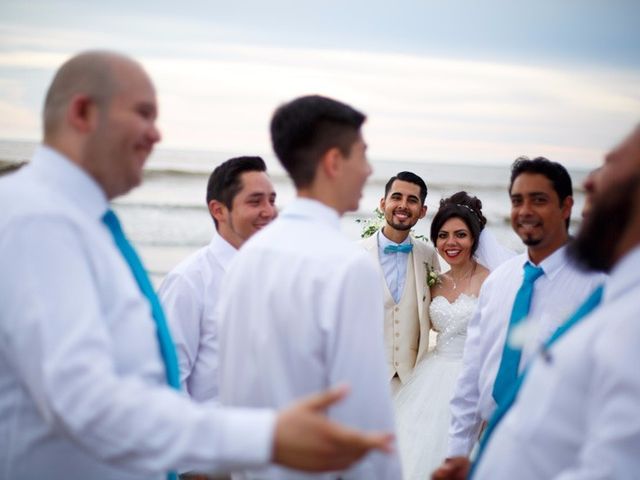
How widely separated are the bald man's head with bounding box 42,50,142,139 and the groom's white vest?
4.80 m

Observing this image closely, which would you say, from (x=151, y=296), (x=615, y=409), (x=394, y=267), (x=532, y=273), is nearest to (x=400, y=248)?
(x=394, y=267)

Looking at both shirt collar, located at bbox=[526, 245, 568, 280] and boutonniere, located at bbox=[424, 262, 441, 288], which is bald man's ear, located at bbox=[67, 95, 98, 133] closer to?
shirt collar, located at bbox=[526, 245, 568, 280]

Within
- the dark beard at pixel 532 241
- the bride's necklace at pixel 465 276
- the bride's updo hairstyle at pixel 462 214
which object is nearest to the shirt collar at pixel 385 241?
the bride's updo hairstyle at pixel 462 214

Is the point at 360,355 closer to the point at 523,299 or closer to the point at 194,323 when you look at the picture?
the point at 523,299

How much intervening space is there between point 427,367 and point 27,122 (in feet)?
77.7

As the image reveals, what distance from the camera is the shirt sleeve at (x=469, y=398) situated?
4.15m

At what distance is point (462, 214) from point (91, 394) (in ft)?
17.8

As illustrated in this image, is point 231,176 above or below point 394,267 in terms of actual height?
above

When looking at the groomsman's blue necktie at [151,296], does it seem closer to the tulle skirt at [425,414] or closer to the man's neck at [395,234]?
the tulle skirt at [425,414]

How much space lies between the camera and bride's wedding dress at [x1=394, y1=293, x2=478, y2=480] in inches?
212

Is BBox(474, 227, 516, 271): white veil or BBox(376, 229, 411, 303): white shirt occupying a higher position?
BBox(474, 227, 516, 271): white veil

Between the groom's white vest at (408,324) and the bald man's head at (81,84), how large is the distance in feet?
15.8

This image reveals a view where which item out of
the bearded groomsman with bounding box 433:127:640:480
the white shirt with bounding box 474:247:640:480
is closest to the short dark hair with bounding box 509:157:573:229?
the bearded groomsman with bounding box 433:127:640:480

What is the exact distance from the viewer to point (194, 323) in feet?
13.2
